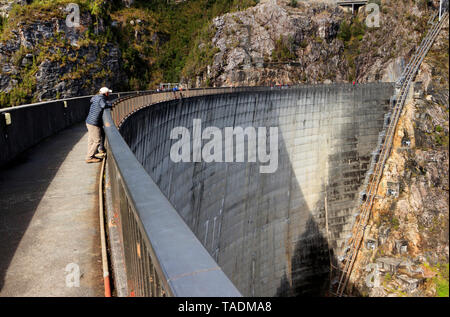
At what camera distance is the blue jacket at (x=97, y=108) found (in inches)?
275

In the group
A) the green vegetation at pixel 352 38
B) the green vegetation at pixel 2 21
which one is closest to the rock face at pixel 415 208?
the green vegetation at pixel 352 38

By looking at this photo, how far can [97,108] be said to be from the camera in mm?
7168

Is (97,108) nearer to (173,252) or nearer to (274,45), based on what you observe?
(173,252)

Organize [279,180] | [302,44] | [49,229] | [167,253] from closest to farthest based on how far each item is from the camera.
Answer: [167,253] → [49,229] → [279,180] → [302,44]

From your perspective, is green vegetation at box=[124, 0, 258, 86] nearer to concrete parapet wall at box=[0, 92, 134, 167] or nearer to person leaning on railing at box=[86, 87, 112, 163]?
concrete parapet wall at box=[0, 92, 134, 167]

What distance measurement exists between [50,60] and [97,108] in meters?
35.0

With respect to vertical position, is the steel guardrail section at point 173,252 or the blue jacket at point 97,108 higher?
the blue jacket at point 97,108

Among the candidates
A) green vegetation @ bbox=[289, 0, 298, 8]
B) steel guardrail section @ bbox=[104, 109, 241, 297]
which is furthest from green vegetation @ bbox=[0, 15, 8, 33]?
steel guardrail section @ bbox=[104, 109, 241, 297]

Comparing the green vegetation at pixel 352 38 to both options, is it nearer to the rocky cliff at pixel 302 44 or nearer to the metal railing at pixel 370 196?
the rocky cliff at pixel 302 44

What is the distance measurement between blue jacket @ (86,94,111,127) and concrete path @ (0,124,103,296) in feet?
3.04

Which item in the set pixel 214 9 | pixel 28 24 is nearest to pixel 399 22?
pixel 214 9

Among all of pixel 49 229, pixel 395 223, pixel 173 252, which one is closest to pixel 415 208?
pixel 395 223

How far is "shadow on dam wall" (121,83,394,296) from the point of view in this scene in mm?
13875

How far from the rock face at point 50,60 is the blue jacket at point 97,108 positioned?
32810 millimetres
